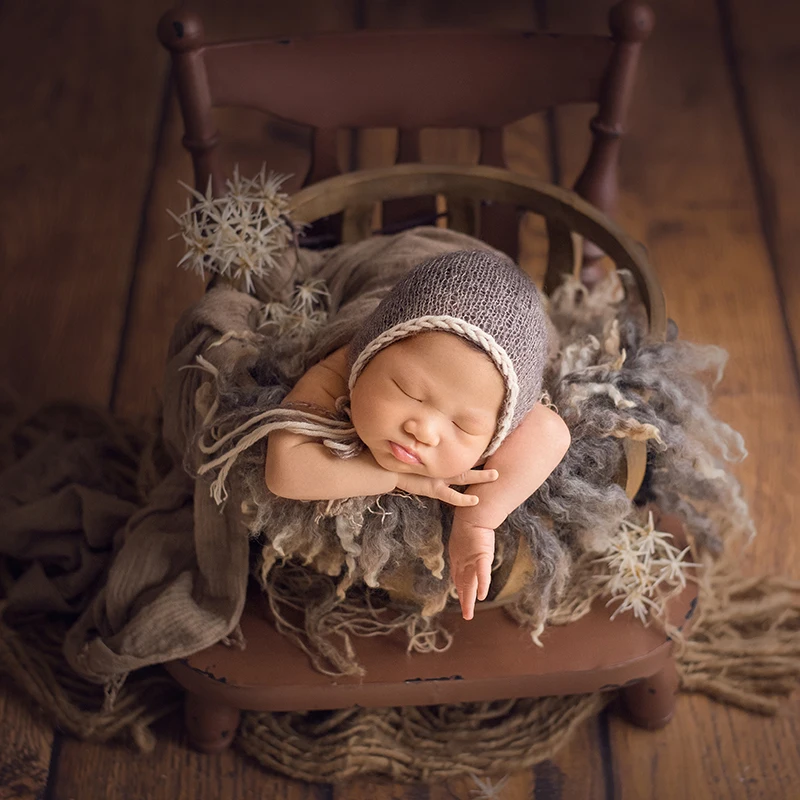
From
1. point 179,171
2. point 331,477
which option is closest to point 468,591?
point 331,477

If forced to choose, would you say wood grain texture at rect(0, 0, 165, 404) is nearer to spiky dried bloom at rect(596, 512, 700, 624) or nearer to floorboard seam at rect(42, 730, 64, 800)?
floorboard seam at rect(42, 730, 64, 800)

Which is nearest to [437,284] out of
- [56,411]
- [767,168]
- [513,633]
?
[513,633]

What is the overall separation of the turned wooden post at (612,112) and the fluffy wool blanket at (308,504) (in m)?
0.13

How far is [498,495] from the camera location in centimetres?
89

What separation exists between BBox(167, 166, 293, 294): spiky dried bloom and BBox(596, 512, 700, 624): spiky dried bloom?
0.47 metres

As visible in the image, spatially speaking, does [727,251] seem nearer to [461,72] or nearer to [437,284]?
[461,72]

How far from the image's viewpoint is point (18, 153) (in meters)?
1.81

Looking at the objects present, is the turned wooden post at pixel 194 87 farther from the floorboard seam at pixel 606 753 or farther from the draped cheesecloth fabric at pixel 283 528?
the floorboard seam at pixel 606 753

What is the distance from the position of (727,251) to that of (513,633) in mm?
890

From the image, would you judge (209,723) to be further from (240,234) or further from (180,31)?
(180,31)

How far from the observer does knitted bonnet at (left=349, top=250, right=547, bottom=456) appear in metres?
0.83

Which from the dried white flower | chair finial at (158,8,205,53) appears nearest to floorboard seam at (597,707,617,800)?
the dried white flower

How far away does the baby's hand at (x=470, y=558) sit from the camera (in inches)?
35.1

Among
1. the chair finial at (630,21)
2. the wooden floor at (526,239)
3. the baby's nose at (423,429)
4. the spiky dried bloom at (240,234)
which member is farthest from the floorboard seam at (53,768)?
the chair finial at (630,21)
